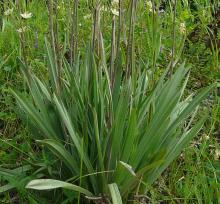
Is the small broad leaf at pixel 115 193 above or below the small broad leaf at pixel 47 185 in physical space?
A: below

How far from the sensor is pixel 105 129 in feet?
6.84

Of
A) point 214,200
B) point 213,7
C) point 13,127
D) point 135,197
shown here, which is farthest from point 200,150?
point 213,7

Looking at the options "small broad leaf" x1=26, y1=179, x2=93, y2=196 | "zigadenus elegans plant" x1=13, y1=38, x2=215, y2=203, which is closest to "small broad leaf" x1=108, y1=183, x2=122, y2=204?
"zigadenus elegans plant" x1=13, y1=38, x2=215, y2=203

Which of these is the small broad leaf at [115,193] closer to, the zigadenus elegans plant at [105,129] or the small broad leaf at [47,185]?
the zigadenus elegans plant at [105,129]

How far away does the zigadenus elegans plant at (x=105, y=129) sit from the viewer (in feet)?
6.59

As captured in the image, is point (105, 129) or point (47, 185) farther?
point (105, 129)

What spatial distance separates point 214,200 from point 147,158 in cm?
38

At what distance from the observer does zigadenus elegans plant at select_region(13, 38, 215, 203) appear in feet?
6.59

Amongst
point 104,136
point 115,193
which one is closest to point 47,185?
point 115,193

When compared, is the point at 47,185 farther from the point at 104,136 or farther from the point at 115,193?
the point at 104,136

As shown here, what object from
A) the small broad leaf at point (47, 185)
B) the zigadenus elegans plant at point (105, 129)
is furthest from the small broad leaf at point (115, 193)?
the small broad leaf at point (47, 185)

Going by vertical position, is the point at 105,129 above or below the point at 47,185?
above

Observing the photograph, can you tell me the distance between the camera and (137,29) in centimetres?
359

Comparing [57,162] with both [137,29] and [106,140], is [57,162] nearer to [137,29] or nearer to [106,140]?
[106,140]
